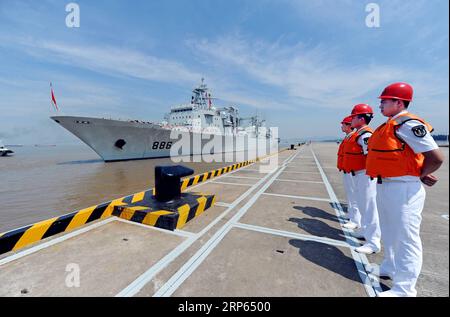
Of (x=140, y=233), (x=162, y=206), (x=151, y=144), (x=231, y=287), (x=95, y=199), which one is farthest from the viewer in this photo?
(x=151, y=144)

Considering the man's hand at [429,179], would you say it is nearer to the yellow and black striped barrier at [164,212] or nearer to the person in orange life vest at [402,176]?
the person in orange life vest at [402,176]

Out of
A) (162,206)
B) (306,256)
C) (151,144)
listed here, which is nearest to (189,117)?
(151,144)

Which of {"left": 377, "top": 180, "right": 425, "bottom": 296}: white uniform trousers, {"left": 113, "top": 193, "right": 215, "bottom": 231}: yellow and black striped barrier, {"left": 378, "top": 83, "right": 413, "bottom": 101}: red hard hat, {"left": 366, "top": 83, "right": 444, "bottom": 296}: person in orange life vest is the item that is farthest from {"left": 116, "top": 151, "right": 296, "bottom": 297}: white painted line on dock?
{"left": 378, "top": 83, "right": 413, "bottom": 101}: red hard hat

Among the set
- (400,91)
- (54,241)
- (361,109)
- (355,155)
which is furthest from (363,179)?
(54,241)

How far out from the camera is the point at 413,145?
5.68 feet

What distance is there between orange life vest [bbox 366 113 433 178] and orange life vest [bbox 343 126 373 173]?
3.59 ft

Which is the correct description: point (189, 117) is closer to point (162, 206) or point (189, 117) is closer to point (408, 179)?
point (162, 206)

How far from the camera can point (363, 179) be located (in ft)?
9.64

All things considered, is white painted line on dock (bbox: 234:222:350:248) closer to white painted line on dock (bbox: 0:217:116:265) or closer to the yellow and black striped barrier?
the yellow and black striped barrier

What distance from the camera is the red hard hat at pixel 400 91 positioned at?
6.18ft

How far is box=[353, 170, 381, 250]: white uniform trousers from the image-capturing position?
257 cm

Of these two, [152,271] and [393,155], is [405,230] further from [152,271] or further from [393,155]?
[152,271]

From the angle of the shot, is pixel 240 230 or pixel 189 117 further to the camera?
pixel 189 117
